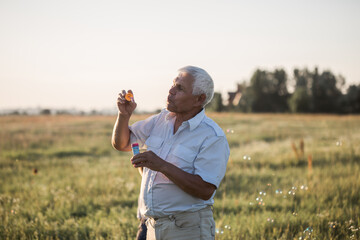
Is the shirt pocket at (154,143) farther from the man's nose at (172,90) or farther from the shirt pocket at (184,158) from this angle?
the man's nose at (172,90)

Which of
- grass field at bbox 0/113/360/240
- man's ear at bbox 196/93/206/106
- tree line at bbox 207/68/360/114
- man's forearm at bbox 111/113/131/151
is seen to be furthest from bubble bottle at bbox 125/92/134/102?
tree line at bbox 207/68/360/114

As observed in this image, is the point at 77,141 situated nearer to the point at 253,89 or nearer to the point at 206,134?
the point at 206,134

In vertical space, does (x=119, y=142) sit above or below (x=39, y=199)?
above

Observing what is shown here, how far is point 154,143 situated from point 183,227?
Answer: 2.33ft

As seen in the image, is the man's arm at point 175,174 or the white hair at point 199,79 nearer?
the man's arm at point 175,174

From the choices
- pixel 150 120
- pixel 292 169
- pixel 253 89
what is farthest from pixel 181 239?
pixel 253 89

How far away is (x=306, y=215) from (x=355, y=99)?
213 feet

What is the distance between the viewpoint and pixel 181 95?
2.74 metres

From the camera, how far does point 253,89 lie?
7312 centimetres

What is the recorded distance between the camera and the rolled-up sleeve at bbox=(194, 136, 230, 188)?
8.23ft

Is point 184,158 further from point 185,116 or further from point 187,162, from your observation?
point 185,116

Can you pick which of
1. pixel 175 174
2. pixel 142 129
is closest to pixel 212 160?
pixel 175 174

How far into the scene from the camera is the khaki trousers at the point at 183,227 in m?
2.62

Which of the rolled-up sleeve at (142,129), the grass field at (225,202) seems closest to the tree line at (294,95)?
the grass field at (225,202)
